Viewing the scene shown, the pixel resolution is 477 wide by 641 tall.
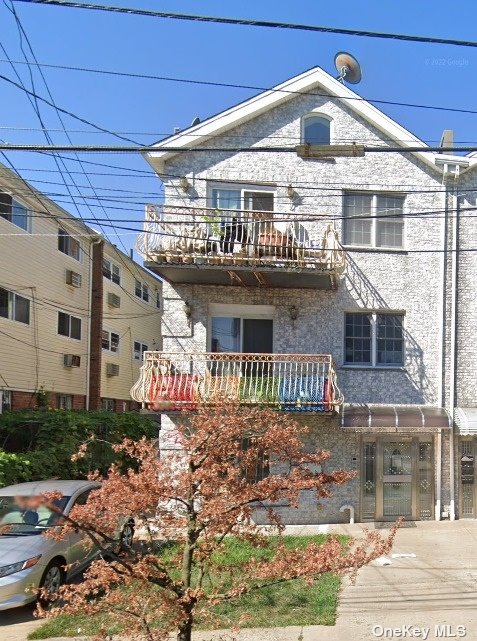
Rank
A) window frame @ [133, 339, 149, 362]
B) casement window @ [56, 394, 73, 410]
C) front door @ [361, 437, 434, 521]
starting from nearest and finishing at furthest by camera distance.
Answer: front door @ [361, 437, 434, 521] → casement window @ [56, 394, 73, 410] → window frame @ [133, 339, 149, 362]

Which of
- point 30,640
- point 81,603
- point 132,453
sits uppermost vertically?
point 132,453

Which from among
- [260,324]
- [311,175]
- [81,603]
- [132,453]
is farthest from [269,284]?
[81,603]

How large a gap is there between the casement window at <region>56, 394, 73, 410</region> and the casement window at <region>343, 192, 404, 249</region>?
12.7 m

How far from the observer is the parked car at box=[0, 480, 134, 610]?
652 centimetres

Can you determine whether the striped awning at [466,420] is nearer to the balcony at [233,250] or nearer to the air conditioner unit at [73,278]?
the balcony at [233,250]

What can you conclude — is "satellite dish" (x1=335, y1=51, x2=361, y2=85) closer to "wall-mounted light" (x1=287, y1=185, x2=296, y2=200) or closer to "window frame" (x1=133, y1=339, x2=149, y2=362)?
"wall-mounted light" (x1=287, y1=185, x2=296, y2=200)

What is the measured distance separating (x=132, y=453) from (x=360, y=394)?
27.9ft

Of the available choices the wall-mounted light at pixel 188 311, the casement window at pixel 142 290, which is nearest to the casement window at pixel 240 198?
the wall-mounted light at pixel 188 311

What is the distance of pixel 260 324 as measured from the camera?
41.9 ft

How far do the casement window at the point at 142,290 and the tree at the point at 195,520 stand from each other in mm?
22934

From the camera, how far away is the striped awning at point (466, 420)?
38.0ft

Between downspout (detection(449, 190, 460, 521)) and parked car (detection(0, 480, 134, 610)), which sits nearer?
parked car (detection(0, 480, 134, 610))

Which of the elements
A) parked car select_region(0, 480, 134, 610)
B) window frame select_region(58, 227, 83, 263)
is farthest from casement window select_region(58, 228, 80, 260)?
parked car select_region(0, 480, 134, 610)

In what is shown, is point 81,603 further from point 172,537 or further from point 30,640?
point 30,640
